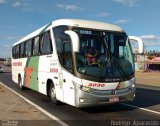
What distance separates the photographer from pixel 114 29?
1241cm

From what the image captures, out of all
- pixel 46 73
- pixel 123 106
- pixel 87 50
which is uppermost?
pixel 87 50

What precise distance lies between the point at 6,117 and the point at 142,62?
66225 mm

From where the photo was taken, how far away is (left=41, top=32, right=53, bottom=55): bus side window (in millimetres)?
13797

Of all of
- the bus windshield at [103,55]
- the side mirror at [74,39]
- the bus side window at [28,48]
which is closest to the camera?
the side mirror at [74,39]

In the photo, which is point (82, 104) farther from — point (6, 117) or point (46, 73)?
point (46, 73)

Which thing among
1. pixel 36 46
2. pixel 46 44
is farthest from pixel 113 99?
pixel 36 46

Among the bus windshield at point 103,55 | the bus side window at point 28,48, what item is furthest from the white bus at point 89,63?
the bus side window at point 28,48

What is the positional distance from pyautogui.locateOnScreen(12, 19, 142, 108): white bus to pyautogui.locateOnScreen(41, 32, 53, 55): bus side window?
18 cm

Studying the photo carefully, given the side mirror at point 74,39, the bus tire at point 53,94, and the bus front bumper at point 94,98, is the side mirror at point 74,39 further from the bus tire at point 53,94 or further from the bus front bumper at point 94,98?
the bus tire at point 53,94

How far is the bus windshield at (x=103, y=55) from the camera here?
1131 centimetres

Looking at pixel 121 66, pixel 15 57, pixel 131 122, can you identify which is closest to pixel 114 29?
pixel 121 66

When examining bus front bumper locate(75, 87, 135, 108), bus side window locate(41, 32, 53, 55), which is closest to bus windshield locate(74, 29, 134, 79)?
bus front bumper locate(75, 87, 135, 108)

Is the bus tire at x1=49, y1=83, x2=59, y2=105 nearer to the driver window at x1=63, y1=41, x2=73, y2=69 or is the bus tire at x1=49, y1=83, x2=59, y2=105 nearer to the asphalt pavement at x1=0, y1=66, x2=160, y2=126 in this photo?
the asphalt pavement at x1=0, y1=66, x2=160, y2=126

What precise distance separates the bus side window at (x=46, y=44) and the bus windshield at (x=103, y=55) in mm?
2339
